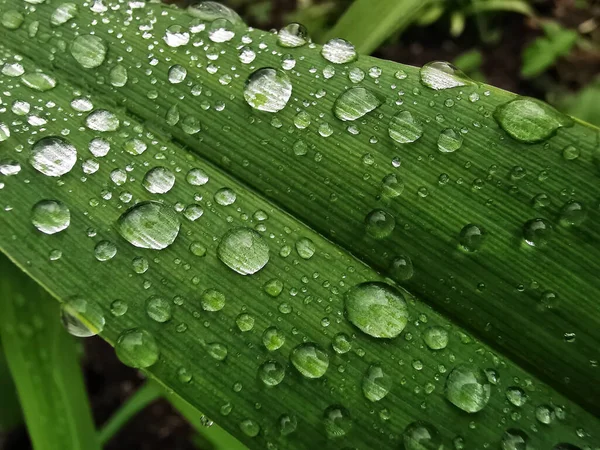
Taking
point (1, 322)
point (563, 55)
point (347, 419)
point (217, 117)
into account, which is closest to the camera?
point (347, 419)

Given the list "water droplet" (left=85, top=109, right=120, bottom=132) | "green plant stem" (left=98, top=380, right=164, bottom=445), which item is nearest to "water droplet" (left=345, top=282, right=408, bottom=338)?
"water droplet" (left=85, top=109, right=120, bottom=132)

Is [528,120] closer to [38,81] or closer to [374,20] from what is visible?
[374,20]

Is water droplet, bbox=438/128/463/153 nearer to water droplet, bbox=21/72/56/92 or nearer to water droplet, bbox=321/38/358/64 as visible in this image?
water droplet, bbox=321/38/358/64

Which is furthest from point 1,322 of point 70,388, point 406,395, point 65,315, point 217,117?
point 406,395

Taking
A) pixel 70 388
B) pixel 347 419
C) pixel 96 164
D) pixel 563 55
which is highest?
pixel 96 164

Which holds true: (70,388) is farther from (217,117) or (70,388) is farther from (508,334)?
(508,334)

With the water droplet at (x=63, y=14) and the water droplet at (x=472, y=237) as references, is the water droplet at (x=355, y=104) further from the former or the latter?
the water droplet at (x=63, y=14)

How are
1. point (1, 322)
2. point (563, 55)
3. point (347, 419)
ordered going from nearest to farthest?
point (347, 419) → point (1, 322) → point (563, 55)
